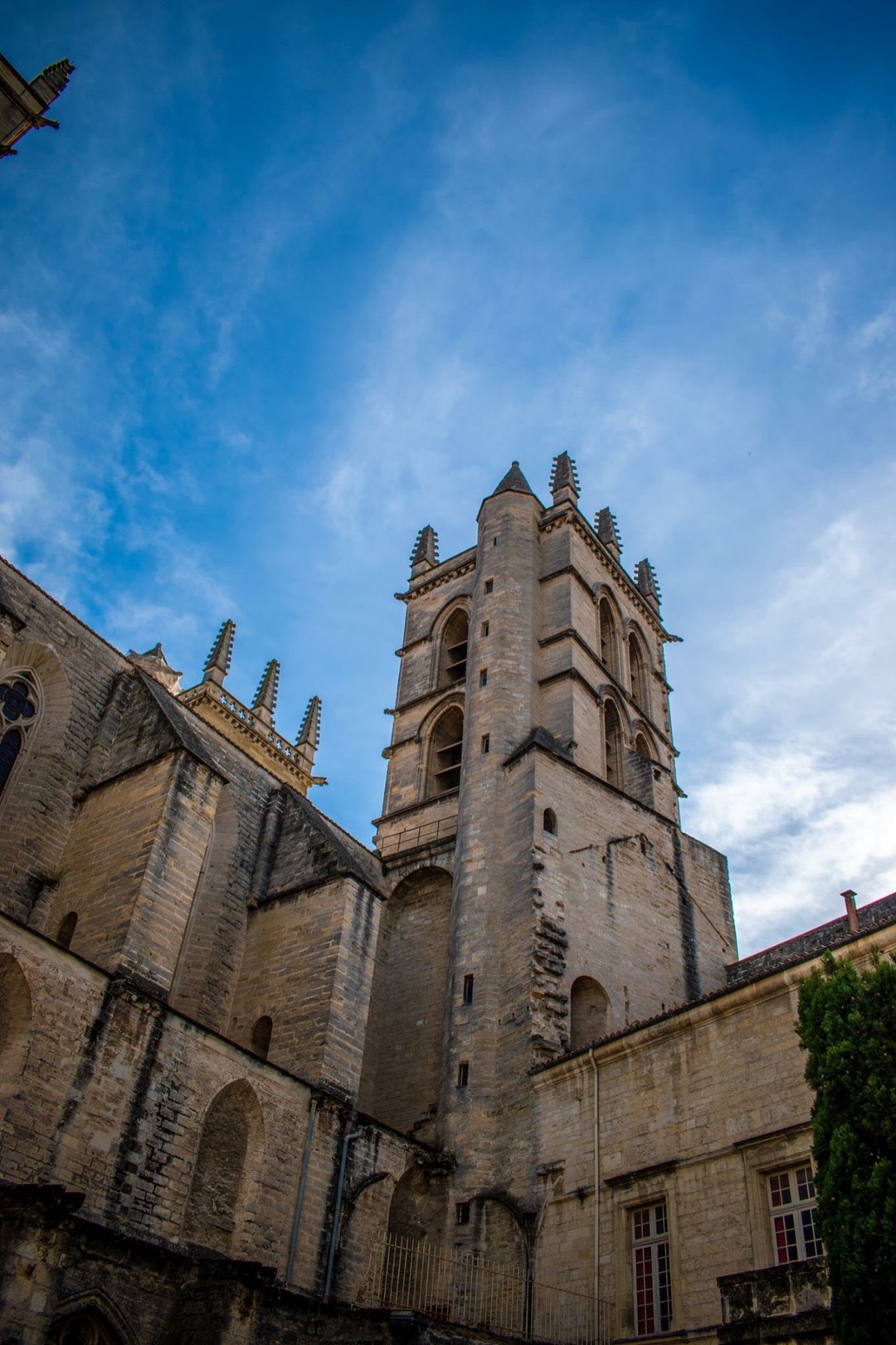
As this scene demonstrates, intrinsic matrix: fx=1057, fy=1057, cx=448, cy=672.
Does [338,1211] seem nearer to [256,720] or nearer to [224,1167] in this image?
[224,1167]

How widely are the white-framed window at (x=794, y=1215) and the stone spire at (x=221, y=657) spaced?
84.9ft

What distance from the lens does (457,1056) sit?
17.0 m

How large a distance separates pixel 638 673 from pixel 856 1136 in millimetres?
21734

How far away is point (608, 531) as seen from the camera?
32.1 metres

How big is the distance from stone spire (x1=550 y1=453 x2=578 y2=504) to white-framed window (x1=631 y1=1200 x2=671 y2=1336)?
63.4 ft

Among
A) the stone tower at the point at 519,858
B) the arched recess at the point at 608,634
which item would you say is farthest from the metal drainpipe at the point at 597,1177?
the arched recess at the point at 608,634

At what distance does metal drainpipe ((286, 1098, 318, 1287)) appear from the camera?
1308 cm

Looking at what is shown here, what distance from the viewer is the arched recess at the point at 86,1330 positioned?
33.1ft

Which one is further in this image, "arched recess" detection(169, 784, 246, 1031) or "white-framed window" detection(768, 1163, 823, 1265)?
"arched recess" detection(169, 784, 246, 1031)

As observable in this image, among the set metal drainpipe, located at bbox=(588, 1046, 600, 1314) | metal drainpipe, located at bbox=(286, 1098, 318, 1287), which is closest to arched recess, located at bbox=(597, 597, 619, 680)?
metal drainpipe, located at bbox=(588, 1046, 600, 1314)

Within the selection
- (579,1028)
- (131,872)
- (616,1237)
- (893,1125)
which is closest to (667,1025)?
(616,1237)

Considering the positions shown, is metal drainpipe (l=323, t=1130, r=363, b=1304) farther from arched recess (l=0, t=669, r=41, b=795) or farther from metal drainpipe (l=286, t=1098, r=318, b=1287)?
arched recess (l=0, t=669, r=41, b=795)

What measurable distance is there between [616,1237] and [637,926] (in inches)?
282

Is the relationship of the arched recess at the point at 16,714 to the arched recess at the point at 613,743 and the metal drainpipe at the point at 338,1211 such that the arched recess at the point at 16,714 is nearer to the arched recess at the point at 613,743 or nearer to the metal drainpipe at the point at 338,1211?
the metal drainpipe at the point at 338,1211
